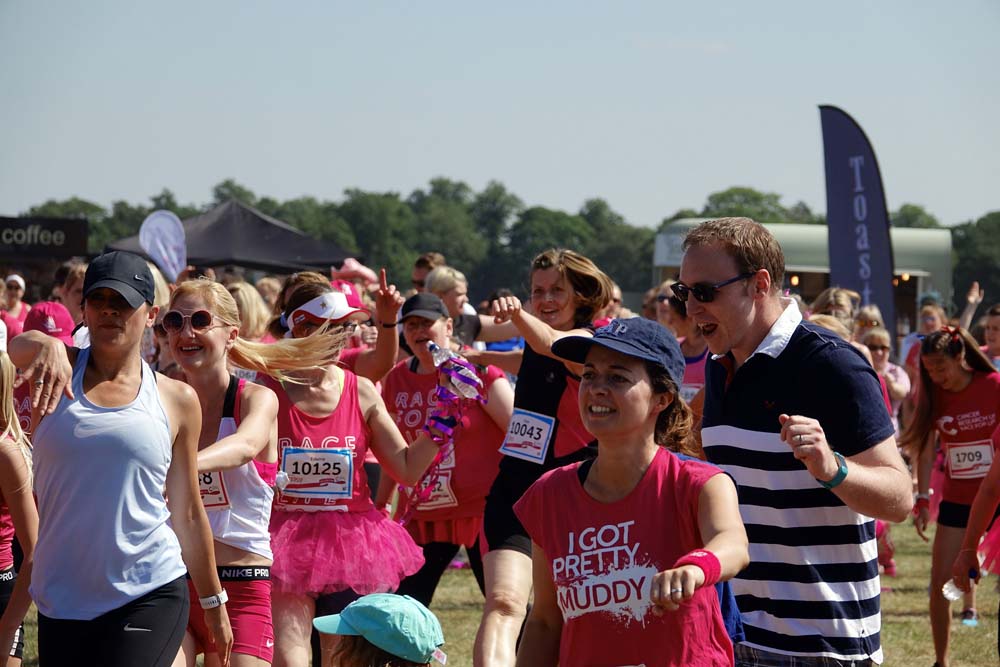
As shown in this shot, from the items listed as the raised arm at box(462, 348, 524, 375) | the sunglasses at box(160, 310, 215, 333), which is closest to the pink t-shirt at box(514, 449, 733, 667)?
the sunglasses at box(160, 310, 215, 333)

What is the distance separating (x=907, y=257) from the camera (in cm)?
3578

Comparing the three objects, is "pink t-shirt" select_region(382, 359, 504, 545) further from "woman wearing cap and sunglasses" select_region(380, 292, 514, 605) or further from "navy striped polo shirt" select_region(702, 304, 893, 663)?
"navy striped polo shirt" select_region(702, 304, 893, 663)

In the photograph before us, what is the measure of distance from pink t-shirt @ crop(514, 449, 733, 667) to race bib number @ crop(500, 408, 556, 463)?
2401 mm

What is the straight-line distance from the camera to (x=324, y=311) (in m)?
5.47

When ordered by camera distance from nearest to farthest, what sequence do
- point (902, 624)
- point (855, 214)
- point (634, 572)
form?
point (634, 572) < point (902, 624) < point (855, 214)

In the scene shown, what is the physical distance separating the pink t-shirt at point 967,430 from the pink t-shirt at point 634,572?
5125 mm

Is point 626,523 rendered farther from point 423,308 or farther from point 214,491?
point 423,308

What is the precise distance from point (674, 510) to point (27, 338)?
2136mm

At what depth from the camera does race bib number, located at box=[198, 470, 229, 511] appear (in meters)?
4.54

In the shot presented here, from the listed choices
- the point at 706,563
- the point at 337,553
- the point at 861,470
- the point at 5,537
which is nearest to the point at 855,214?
the point at 337,553

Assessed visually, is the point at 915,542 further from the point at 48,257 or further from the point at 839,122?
the point at 48,257

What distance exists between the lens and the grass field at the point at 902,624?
761cm

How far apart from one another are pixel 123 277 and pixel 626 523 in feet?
5.51

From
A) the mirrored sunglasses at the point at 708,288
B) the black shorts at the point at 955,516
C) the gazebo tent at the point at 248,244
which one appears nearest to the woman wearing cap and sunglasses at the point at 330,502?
the mirrored sunglasses at the point at 708,288
